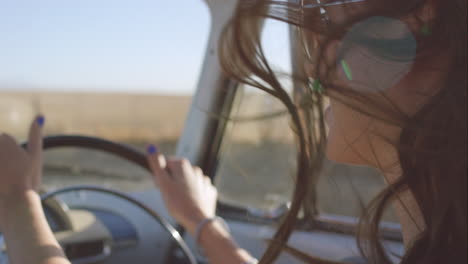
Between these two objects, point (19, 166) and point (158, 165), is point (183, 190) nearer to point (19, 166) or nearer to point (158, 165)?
point (158, 165)

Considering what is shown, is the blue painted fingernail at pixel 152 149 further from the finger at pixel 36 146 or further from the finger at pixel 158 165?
the finger at pixel 36 146

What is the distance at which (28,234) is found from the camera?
114cm

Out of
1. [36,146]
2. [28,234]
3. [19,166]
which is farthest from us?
[36,146]

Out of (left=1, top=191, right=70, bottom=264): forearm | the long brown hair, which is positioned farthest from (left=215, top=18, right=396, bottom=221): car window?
(left=1, top=191, right=70, bottom=264): forearm

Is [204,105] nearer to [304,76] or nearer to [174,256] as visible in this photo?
[174,256]

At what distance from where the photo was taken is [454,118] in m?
0.78

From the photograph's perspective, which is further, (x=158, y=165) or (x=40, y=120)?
(x=158, y=165)

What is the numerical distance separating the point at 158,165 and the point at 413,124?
0.98 metres

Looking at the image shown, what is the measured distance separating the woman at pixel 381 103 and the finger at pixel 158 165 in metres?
0.51

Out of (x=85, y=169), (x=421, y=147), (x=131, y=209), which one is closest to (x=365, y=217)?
(x=421, y=147)

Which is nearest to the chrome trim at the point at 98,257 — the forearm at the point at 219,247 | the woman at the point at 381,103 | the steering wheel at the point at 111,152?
the steering wheel at the point at 111,152

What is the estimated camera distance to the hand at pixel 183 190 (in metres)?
1.53

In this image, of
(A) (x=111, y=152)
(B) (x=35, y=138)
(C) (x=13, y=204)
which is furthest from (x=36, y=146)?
(A) (x=111, y=152)

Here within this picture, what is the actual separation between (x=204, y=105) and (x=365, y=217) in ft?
4.21
